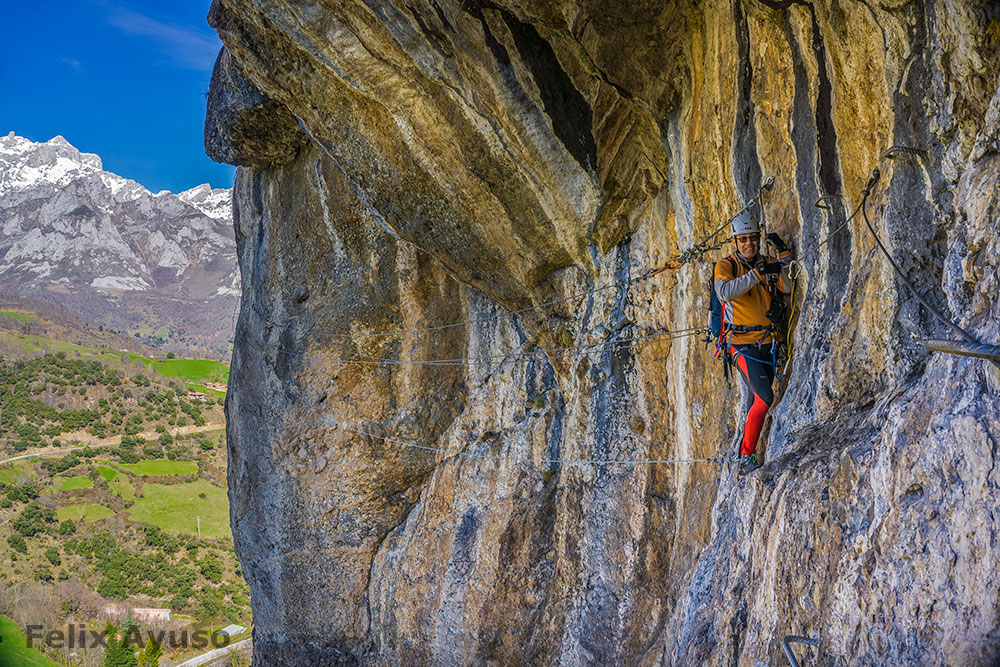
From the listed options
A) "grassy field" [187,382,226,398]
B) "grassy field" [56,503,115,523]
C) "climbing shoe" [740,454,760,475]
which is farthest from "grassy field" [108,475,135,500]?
"climbing shoe" [740,454,760,475]

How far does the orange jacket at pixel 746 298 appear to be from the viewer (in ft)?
16.3

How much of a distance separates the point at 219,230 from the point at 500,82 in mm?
197796

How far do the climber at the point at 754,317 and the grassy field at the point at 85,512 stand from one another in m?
51.3

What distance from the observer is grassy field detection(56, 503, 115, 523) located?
45812mm

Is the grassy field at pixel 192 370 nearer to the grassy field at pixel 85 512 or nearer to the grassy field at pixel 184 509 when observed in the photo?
the grassy field at pixel 184 509

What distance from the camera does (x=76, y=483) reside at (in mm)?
49750

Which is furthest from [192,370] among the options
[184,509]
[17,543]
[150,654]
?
[150,654]

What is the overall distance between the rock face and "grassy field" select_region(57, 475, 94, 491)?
4634 centimetres

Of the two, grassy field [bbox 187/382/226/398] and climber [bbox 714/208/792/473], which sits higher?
climber [bbox 714/208/792/473]

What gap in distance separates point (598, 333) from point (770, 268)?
2979 millimetres

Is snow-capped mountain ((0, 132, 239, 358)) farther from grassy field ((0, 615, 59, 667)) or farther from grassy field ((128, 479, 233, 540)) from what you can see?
grassy field ((0, 615, 59, 667))

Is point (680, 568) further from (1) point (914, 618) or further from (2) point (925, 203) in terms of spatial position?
(2) point (925, 203)

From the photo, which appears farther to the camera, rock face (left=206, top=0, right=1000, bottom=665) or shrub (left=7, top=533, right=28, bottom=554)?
shrub (left=7, top=533, right=28, bottom=554)

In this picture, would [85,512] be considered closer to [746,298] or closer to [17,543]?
[17,543]
